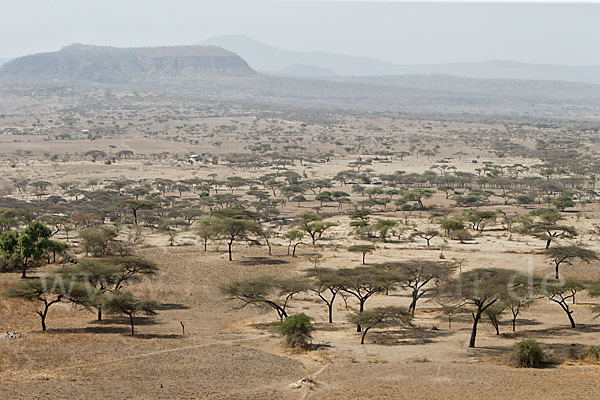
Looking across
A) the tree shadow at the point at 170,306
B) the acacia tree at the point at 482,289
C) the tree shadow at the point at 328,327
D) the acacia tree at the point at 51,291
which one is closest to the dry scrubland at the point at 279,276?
the tree shadow at the point at 328,327

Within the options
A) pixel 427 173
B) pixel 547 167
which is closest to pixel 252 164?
pixel 427 173

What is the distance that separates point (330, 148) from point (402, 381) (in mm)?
125621

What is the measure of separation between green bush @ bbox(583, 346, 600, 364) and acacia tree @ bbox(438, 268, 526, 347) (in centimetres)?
380

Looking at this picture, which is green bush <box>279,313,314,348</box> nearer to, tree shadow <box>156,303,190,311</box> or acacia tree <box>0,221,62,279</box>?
tree shadow <box>156,303,190,311</box>

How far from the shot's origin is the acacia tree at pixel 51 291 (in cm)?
2789

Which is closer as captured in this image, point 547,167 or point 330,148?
point 547,167

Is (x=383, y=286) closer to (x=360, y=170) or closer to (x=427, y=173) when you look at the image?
(x=427, y=173)

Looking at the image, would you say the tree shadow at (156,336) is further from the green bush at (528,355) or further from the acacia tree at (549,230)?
the acacia tree at (549,230)

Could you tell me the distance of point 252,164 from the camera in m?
115

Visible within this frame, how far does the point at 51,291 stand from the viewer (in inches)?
1148

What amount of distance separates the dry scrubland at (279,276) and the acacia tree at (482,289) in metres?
1.71

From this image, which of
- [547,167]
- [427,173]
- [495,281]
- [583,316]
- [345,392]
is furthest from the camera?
[547,167]

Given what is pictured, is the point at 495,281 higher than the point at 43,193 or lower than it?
higher

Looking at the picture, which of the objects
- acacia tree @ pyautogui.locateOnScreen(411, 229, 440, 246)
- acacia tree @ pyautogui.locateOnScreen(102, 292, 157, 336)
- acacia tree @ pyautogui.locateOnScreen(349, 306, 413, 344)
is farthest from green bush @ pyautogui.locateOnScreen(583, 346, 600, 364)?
acacia tree @ pyautogui.locateOnScreen(411, 229, 440, 246)
